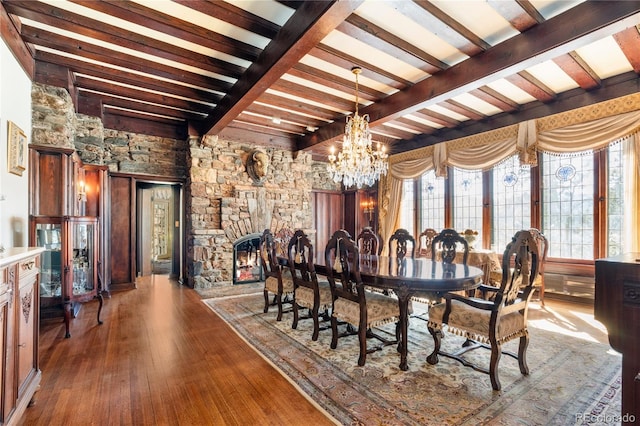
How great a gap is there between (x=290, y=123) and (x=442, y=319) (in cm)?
420

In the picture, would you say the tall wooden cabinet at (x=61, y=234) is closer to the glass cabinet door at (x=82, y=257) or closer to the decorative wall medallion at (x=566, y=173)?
the glass cabinet door at (x=82, y=257)

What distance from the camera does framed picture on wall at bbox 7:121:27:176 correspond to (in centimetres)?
265

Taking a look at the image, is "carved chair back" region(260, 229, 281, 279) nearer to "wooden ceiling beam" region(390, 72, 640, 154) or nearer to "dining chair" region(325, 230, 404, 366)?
"dining chair" region(325, 230, 404, 366)

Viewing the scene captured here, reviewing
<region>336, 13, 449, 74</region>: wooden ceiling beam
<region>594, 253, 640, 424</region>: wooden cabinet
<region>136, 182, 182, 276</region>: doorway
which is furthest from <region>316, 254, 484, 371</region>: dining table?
<region>136, 182, 182, 276</region>: doorway

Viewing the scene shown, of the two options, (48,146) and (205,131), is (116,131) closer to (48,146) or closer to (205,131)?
(205,131)

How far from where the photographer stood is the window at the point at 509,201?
16.0 ft

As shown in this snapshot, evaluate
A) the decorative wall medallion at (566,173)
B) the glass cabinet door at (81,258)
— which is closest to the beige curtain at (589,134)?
the decorative wall medallion at (566,173)

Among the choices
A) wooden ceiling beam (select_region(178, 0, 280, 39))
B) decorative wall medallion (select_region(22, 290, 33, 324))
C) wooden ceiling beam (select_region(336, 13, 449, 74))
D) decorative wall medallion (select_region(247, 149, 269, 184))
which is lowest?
decorative wall medallion (select_region(22, 290, 33, 324))

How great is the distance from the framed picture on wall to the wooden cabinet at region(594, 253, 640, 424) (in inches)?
174

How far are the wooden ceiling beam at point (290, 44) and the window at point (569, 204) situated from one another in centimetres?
421

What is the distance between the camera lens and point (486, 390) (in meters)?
2.05

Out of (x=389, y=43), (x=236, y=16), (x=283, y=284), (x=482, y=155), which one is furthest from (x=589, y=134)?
(x=236, y=16)

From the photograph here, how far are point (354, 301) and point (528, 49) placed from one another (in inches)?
110

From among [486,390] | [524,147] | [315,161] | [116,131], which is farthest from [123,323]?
[524,147]
